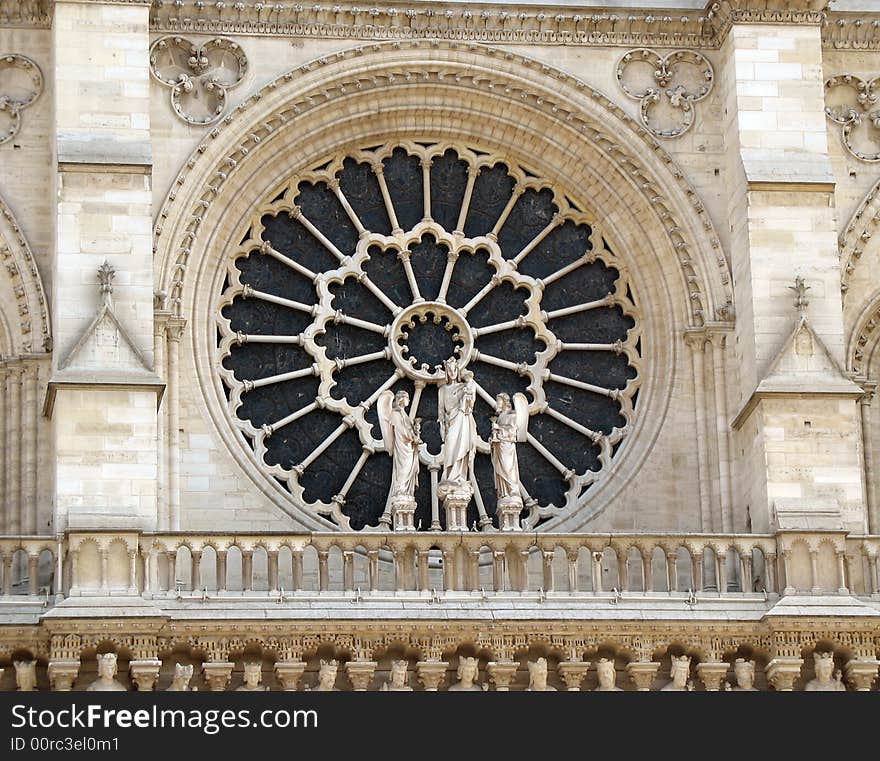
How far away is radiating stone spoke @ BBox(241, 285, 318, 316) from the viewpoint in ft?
90.1

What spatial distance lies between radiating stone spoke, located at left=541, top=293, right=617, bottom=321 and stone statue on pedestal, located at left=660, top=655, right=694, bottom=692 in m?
3.69

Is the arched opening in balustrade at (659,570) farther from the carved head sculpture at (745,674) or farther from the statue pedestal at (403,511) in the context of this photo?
the statue pedestal at (403,511)

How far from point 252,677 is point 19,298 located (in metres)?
3.99

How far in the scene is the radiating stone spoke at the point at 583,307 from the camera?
27.8 m

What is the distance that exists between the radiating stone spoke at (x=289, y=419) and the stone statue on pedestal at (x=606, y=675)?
3.53m

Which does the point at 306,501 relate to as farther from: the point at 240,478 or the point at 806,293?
the point at 806,293

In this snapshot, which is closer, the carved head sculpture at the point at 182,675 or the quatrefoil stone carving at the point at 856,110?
the carved head sculpture at the point at 182,675

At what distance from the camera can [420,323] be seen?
90.5ft

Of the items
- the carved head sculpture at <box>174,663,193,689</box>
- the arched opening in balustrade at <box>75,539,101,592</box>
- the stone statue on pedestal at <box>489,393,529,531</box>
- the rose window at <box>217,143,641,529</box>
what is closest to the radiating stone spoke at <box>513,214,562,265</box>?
the rose window at <box>217,143,641,529</box>

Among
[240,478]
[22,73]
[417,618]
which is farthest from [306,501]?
[22,73]

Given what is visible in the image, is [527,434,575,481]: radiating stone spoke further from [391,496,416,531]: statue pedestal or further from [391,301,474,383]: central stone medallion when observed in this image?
[391,496,416,531]: statue pedestal

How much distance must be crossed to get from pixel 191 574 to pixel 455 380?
259cm

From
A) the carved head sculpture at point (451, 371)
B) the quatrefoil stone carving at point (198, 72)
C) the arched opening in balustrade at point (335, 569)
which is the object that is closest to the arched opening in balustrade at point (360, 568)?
the arched opening in balustrade at point (335, 569)

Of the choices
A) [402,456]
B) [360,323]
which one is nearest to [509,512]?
[402,456]
